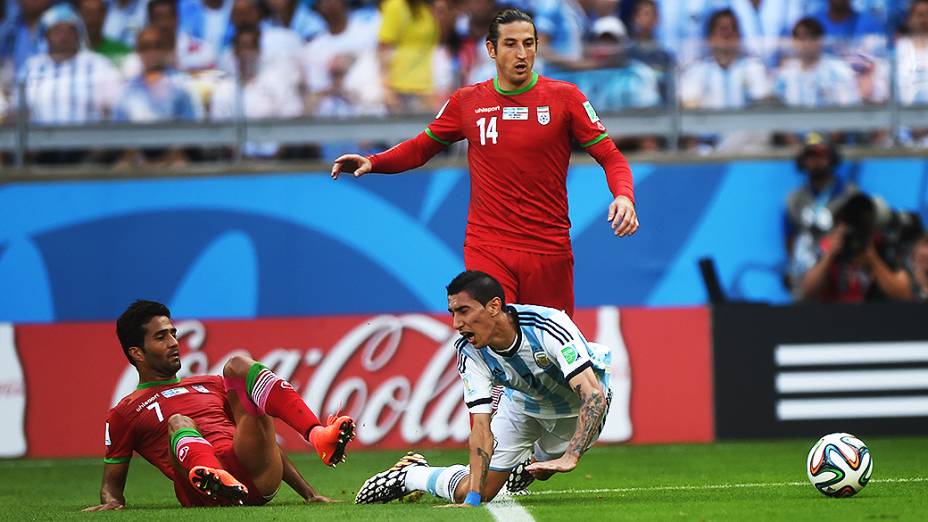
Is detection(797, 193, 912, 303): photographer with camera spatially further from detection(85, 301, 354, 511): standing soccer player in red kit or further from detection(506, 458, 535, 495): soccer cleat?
detection(85, 301, 354, 511): standing soccer player in red kit

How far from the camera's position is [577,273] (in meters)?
15.7

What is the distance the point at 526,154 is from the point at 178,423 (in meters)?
2.35

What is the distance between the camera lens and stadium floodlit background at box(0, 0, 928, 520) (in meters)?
13.8

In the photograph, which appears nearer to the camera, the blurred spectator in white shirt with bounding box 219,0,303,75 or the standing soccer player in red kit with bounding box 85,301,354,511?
the standing soccer player in red kit with bounding box 85,301,354,511

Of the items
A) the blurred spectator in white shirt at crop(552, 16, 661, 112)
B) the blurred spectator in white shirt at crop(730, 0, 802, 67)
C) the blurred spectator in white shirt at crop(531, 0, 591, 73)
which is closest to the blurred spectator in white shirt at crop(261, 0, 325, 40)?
the blurred spectator in white shirt at crop(531, 0, 591, 73)

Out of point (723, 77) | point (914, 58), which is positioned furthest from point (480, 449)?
point (914, 58)

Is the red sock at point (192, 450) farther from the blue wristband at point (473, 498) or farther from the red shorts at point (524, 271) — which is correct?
the red shorts at point (524, 271)

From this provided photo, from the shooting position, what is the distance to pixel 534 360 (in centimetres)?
790

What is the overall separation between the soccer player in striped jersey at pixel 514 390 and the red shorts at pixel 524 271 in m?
0.60

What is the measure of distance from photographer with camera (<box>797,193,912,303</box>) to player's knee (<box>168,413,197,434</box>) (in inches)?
286

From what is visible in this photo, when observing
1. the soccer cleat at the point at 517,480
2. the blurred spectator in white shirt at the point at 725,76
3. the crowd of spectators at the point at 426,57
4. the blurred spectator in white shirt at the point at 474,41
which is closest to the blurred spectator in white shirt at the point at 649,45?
the crowd of spectators at the point at 426,57

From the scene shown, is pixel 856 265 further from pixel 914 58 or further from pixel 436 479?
pixel 436 479

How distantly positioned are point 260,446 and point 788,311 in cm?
671

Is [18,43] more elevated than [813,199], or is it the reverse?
[18,43]
